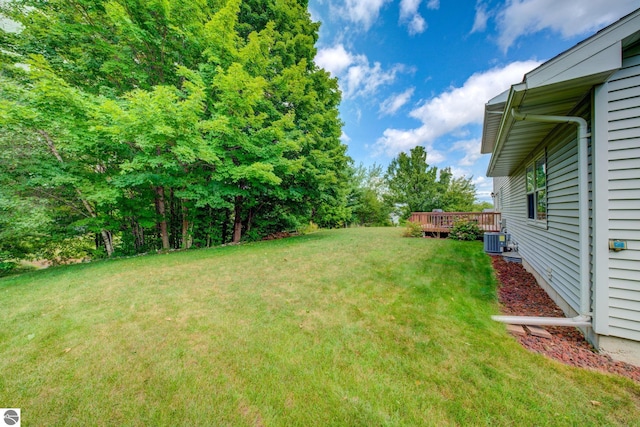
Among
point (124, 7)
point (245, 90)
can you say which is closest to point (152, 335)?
point (245, 90)

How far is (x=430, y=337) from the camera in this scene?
8.89 ft

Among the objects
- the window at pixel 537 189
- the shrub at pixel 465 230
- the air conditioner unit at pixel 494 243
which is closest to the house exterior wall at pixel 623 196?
the window at pixel 537 189

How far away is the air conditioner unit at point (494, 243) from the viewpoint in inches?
300

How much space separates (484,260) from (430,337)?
533 cm

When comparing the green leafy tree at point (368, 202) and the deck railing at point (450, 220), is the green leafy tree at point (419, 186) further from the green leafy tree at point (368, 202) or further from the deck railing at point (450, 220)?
the deck railing at point (450, 220)

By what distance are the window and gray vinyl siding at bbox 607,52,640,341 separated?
2.54 metres

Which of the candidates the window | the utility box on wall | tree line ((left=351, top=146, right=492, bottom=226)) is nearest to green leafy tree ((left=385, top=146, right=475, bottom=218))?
tree line ((left=351, top=146, right=492, bottom=226))

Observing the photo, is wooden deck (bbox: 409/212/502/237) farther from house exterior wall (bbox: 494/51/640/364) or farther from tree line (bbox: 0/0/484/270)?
house exterior wall (bbox: 494/51/640/364)

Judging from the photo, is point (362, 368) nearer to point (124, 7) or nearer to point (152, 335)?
point (152, 335)

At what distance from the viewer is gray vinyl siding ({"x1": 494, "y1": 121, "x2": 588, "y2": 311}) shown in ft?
10.3

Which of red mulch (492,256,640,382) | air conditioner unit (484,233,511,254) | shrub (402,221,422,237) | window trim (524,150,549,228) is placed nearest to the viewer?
red mulch (492,256,640,382)

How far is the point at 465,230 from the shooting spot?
34.4ft

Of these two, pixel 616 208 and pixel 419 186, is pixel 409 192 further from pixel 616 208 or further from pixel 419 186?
pixel 616 208

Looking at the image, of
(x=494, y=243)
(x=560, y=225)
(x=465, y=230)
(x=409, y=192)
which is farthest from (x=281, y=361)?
(x=409, y=192)
